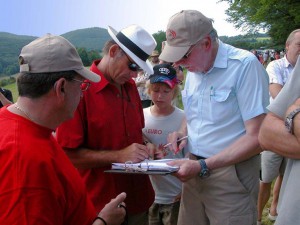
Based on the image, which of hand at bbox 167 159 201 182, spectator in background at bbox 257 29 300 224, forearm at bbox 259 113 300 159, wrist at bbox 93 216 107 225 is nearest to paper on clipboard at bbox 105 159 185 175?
hand at bbox 167 159 201 182

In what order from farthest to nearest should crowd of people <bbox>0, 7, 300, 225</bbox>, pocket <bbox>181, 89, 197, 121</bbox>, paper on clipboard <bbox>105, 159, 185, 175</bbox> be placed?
pocket <bbox>181, 89, 197, 121</bbox> → paper on clipboard <bbox>105, 159, 185, 175</bbox> → crowd of people <bbox>0, 7, 300, 225</bbox>

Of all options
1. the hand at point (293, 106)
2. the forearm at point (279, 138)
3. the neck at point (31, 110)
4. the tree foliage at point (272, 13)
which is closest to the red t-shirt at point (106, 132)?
the neck at point (31, 110)

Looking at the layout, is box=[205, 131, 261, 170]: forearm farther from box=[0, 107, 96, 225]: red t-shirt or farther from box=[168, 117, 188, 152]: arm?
box=[0, 107, 96, 225]: red t-shirt

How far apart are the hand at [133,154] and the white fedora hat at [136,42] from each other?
0.57 metres

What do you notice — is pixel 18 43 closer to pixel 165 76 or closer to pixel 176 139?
pixel 165 76

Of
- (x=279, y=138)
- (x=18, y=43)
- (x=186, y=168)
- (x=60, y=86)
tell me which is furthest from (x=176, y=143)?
(x=18, y=43)

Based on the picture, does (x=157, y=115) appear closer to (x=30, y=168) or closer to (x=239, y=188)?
(x=239, y=188)

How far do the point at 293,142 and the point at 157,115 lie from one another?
5.76ft

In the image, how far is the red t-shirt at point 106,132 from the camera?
222cm

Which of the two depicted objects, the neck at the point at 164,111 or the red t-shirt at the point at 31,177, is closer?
the red t-shirt at the point at 31,177

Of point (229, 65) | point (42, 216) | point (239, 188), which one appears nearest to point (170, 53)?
point (229, 65)

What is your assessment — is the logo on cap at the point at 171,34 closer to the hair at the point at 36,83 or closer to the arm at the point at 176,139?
the arm at the point at 176,139

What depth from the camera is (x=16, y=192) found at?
4.07ft

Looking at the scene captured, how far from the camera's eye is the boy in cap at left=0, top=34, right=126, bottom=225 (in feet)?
4.12
